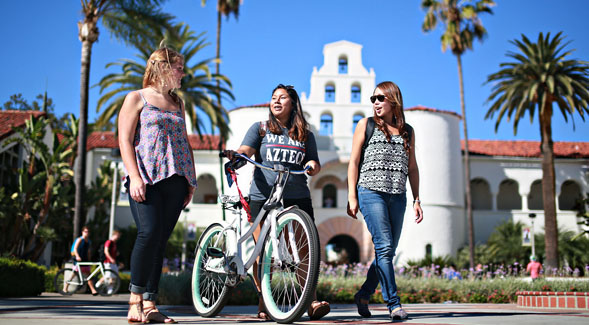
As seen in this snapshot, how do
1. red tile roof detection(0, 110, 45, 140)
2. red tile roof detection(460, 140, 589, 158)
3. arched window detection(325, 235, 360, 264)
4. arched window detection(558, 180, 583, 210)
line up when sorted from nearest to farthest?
red tile roof detection(0, 110, 45, 140), red tile roof detection(460, 140, 589, 158), arched window detection(558, 180, 583, 210), arched window detection(325, 235, 360, 264)

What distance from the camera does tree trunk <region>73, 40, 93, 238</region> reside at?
1822 centimetres

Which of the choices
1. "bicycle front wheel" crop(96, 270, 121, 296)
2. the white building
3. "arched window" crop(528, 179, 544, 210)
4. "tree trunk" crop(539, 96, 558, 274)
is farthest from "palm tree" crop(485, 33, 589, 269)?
"bicycle front wheel" crop(96, 270, 121, 296)

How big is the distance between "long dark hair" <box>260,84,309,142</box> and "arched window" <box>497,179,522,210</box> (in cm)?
4289

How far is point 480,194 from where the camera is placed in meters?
44.0

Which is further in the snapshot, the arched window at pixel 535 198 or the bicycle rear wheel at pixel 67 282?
the arched window at pixel 535 198

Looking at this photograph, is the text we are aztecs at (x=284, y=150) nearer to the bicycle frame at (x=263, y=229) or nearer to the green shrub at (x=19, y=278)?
the bicycle frame at (x=263, y=229)

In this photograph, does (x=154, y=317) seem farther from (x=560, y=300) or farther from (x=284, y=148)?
(x=560, y=300)

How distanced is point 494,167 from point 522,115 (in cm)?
1192

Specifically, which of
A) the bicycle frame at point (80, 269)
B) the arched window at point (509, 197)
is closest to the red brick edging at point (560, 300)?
the bicycle frame at point (80, 269)

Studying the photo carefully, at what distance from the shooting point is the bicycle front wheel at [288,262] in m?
3.71

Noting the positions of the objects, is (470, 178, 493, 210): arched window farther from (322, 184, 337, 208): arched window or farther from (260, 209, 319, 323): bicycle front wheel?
(260, 209, 319, 323): bicycle front wheel

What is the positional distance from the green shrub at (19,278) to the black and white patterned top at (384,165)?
882cm

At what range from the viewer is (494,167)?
42.5m

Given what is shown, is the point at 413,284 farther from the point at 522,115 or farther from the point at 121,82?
the point at 522,115
